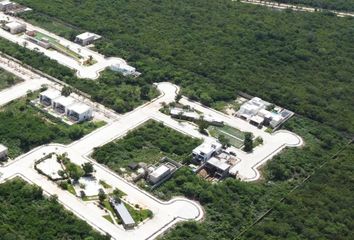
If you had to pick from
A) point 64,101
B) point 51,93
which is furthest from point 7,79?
point 64,101

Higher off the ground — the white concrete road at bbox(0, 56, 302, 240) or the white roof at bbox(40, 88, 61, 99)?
the white roof at bbox(40, 88, 61, 99)

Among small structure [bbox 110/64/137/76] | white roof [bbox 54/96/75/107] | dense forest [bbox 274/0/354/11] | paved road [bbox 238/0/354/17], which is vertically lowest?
white roof [bbox 54/96/75/107]

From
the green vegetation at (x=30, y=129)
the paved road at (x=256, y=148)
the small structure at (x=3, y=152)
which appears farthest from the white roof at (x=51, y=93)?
the paved road at (x=256, y=148)

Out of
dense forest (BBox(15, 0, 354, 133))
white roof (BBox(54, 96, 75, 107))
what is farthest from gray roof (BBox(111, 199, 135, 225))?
dense forest (BBox(15, 0, 354, 133))

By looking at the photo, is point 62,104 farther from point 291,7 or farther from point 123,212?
point 291,7

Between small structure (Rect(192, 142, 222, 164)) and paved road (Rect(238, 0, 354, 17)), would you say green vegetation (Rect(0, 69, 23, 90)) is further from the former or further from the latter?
paved road (Rect(238, 0, 354, 17))

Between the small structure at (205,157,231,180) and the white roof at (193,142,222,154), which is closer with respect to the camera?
the small structure at (205,157,231,180)

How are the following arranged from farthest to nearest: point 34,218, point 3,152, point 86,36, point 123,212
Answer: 1. point 86,36
2. point 3,152
3. point 123,212
4. point 34,218
